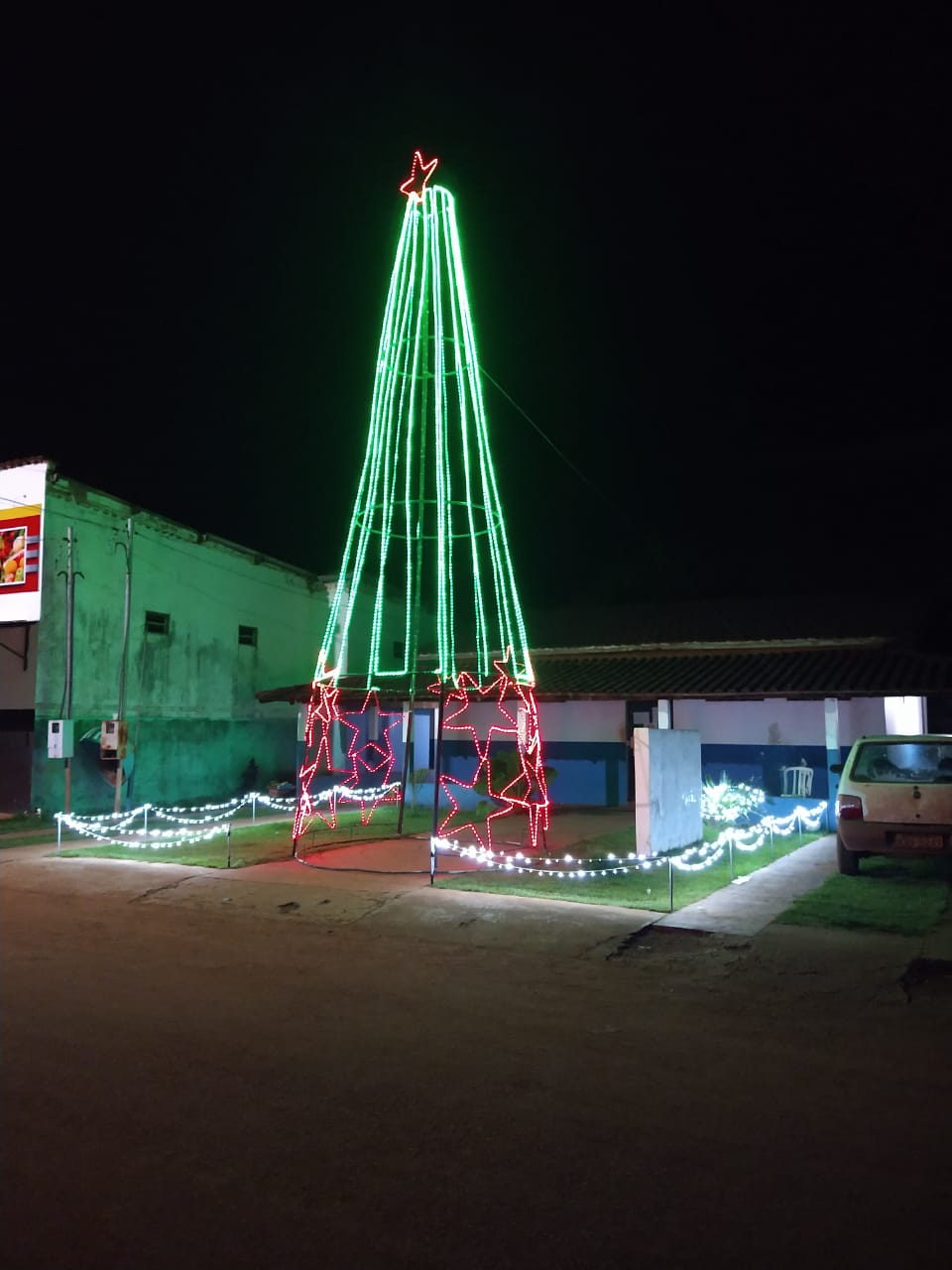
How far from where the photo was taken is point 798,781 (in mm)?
19109

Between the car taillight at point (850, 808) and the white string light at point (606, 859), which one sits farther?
the white string light at point (606, 859)

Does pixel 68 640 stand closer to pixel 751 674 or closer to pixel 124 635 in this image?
pixel 124 635

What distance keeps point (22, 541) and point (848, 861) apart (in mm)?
15776

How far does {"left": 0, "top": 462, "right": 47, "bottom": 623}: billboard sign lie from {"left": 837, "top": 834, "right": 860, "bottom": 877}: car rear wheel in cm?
1469

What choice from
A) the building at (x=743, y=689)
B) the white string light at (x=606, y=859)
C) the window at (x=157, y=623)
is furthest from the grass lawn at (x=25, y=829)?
the white string light at (x=606, y=859)

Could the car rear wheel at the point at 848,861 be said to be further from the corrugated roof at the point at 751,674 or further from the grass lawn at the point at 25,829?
the grass lawn at the point at 25,829

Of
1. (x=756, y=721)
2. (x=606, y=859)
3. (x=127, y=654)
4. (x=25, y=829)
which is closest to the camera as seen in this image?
(x=606, y=859)

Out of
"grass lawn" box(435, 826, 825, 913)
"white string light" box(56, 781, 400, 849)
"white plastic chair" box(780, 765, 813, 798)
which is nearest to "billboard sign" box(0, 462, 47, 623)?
"white string light" box(56, 781, 400, 849)

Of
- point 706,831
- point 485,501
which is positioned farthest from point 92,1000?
point 706,831

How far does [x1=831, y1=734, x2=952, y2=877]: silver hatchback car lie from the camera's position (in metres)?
10.6

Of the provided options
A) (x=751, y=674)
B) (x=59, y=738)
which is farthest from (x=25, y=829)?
(x=751, y=674)

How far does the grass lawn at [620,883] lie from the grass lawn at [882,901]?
1191 mm

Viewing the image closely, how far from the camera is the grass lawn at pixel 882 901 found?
8938mm

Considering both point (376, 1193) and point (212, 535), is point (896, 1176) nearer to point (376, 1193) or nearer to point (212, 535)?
point (376, 1193)
